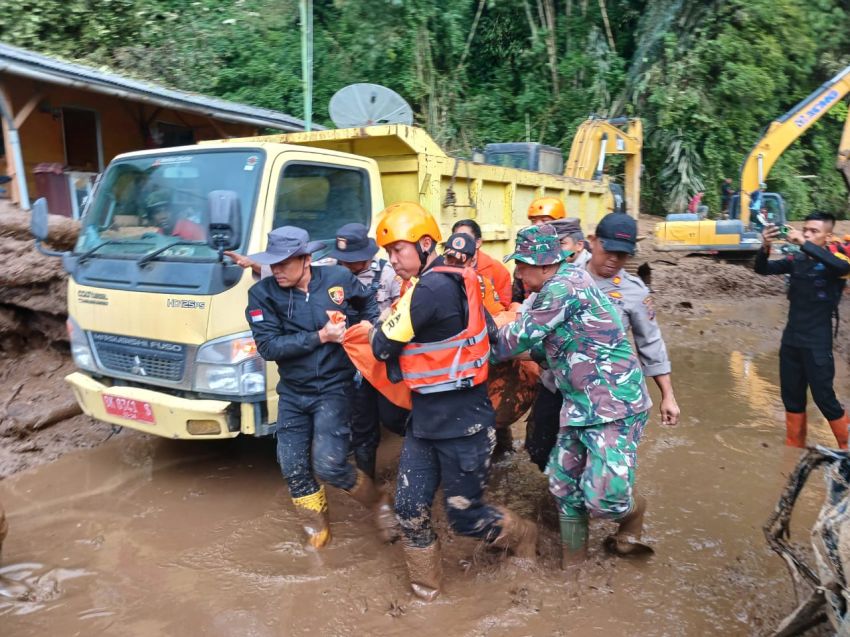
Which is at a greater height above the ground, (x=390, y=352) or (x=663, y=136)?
(x=663, y=136)

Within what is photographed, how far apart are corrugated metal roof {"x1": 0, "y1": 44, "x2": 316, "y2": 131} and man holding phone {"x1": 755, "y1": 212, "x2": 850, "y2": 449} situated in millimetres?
6935

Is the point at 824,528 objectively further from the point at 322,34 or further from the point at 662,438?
the point at 322,34

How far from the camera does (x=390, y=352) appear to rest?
267 cm

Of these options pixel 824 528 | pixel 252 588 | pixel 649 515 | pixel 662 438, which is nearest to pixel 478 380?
pixel 824 528

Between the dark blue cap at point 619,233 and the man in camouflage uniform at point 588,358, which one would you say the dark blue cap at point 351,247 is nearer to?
the man in camouflage uniform at point 588,358

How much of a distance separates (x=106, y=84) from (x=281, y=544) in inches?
243

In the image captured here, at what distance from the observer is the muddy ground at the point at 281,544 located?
2.93 meters

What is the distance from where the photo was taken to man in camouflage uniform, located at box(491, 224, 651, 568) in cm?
285

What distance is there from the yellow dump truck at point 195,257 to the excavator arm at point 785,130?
9.25m

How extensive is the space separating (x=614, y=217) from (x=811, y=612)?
1784 mm

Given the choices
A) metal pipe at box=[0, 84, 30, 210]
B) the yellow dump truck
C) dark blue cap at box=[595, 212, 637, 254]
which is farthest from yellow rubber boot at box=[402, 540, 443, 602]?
metal pipe at box=[0, 84, 30, 210]

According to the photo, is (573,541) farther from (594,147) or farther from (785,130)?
(785,130)

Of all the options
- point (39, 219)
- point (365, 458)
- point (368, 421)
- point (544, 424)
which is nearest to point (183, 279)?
point (39, 219)

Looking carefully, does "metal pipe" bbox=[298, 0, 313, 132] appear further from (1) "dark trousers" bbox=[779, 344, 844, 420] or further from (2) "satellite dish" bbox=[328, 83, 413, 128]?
(1) "dark trousers" bbox=[779, 344, 844, 420]
